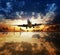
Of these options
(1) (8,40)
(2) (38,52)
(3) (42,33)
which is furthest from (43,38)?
(1) (8,40)

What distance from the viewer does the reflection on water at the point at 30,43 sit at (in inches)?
99.7

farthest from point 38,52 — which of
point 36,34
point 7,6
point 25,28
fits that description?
point 7,6

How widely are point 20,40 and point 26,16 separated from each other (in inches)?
17.4

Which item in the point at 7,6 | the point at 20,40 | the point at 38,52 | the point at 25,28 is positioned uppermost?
the point at 7,6

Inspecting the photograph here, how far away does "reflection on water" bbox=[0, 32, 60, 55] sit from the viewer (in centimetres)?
253

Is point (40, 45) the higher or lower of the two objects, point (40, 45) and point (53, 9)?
the lower

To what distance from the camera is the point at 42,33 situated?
266 centimetres

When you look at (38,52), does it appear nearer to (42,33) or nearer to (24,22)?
(42,33)

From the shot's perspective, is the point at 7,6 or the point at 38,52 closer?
the point at 38,52

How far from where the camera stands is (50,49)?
100 inches

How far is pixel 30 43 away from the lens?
2604 mm

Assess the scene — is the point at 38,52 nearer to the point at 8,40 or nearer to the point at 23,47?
the point at 23,47

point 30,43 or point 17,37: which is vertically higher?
point 17,37

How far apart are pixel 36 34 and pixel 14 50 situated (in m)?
0.48
